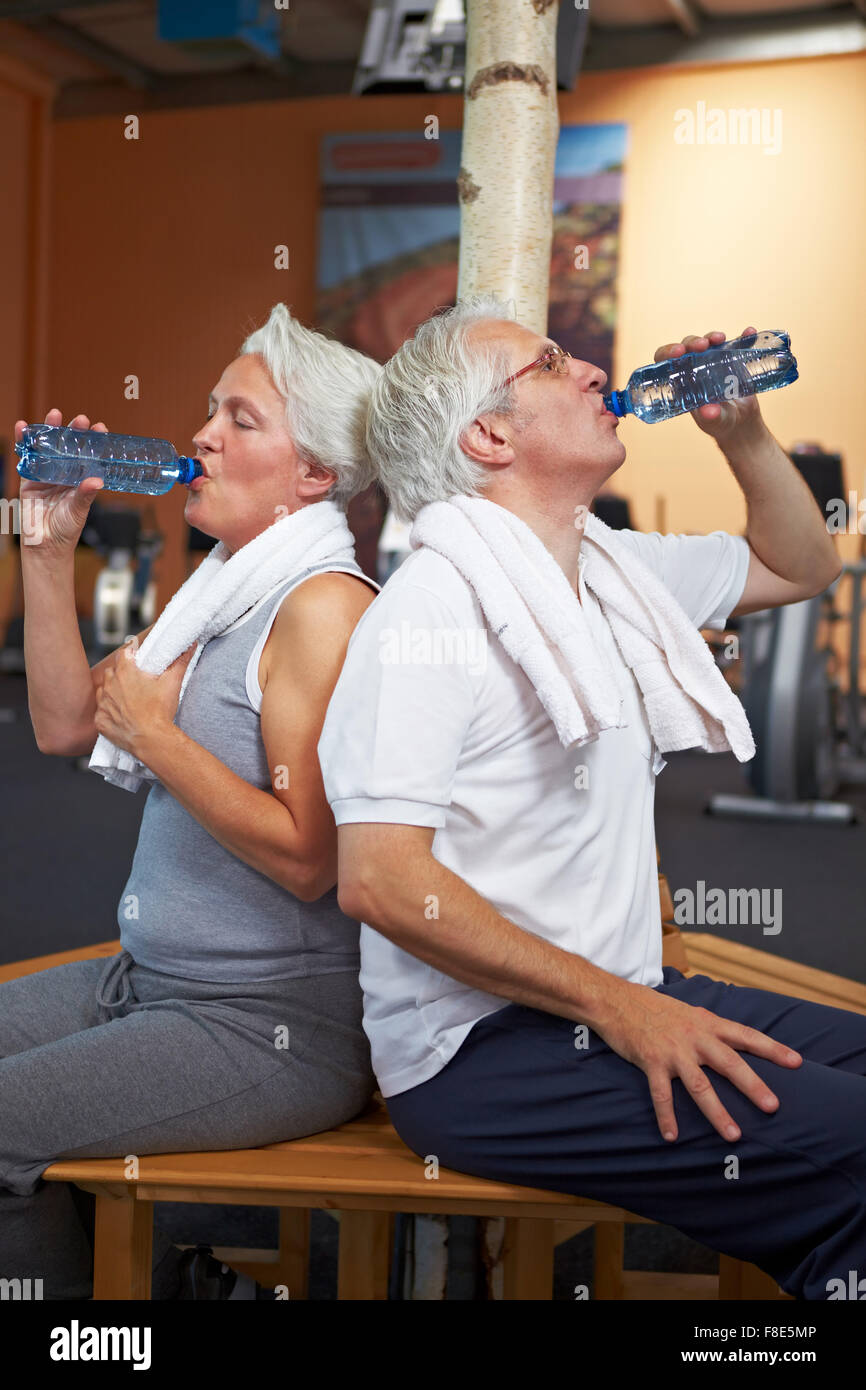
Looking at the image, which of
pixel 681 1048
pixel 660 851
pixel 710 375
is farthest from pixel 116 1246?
pixel 660 851

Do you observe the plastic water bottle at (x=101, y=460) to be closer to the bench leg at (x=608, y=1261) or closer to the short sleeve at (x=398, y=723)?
the short sleeve at (x=398, y=723)

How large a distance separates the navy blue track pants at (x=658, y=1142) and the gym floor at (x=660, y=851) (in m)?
0.55

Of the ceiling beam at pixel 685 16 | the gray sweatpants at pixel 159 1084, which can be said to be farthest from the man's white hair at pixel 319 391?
the ceiling beam at pixel 685 16

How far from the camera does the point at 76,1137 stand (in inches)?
47.5

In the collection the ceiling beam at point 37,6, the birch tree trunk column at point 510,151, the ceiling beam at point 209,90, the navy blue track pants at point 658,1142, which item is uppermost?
the ceiling beam at point 209,90

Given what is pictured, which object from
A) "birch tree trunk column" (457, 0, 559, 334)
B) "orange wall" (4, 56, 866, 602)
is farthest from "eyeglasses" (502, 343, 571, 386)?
"orange wall" (4, 56, 866, 602)

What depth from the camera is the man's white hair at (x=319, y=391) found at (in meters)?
1.44

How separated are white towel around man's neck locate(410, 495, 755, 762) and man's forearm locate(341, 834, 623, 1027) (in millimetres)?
175

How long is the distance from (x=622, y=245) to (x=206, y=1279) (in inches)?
344

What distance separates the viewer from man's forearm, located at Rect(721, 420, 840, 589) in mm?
1548

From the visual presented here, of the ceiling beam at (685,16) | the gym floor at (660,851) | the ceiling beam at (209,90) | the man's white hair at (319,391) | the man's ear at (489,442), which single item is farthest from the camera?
the ceiling beam at (209,90)

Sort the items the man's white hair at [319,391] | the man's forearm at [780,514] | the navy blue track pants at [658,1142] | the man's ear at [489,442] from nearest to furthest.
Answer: the navy blue track pants at [658,1142]
the man's ear at [489,442]
the man's white hair at [319,391]
the man's forearm at [780,514]

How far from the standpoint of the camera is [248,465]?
144cm
